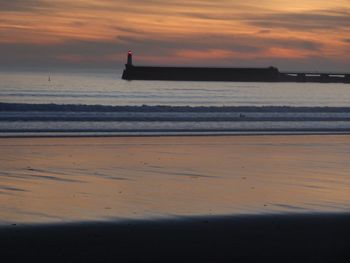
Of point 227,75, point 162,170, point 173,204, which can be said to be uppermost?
point 173,204

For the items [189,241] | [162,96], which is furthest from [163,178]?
[162,96]

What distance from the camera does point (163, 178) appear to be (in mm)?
13883

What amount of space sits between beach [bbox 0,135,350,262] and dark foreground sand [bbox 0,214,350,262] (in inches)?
0.4

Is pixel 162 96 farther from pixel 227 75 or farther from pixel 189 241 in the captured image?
pixel 189 241

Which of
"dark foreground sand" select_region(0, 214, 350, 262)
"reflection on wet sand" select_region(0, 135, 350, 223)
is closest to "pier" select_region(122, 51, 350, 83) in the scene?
"reflection on wet sand" select_region(0, 135, 350, 223)

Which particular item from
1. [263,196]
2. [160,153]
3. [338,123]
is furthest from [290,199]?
[338,123]

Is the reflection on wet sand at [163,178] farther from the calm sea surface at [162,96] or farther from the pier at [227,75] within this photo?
the pier at [227,75]

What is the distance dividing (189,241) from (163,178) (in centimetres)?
498

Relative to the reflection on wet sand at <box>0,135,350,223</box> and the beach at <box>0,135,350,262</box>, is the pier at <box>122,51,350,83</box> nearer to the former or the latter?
the reflection on wet sand at <box>0,135,350,223</box>

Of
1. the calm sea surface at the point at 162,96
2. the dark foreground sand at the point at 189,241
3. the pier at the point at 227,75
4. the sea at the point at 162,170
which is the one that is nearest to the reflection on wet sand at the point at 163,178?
the sea at the point at 162,170

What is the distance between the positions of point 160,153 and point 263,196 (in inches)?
254

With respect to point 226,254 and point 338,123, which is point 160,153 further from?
point 338,123

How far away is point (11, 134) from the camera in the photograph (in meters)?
23.1

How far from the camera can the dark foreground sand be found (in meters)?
8.18
